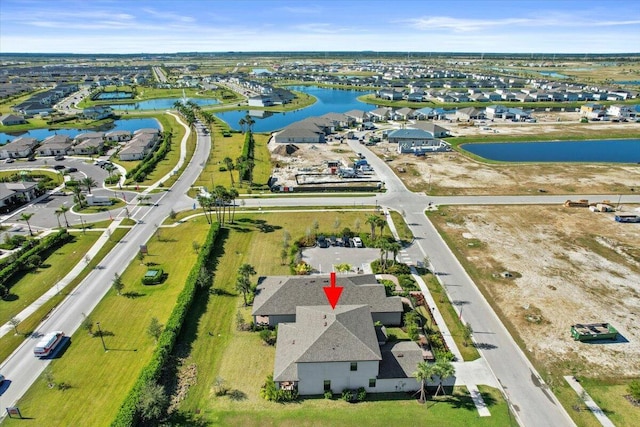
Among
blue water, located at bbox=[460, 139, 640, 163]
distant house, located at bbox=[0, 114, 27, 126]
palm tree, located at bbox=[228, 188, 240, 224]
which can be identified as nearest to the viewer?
palm tree, located at bbox=[228, 188, 240, 224]

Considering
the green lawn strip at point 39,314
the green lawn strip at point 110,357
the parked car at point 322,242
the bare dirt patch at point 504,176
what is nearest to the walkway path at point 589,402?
the parked car at point 322,242

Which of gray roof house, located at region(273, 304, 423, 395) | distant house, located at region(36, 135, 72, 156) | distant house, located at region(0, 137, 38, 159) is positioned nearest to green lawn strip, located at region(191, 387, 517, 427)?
gray roof house, located at region(273, 304, 423, 395)

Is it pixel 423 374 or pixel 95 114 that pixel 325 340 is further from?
pixel 95 114

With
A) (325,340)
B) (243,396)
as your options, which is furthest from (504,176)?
(243,396)

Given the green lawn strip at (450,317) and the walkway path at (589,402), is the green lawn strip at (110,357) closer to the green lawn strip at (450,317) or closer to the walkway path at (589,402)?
the green lawn strip at (450,317)

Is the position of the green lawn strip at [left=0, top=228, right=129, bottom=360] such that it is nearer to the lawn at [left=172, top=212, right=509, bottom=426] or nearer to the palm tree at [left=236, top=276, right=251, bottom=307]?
the lawn at [left=172, top=212, right=509, bottom=426]

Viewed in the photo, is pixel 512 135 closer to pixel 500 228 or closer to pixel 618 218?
pixel 618 218

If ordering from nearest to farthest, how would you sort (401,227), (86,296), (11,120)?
(86,296) < (401,227) < (11,120)
